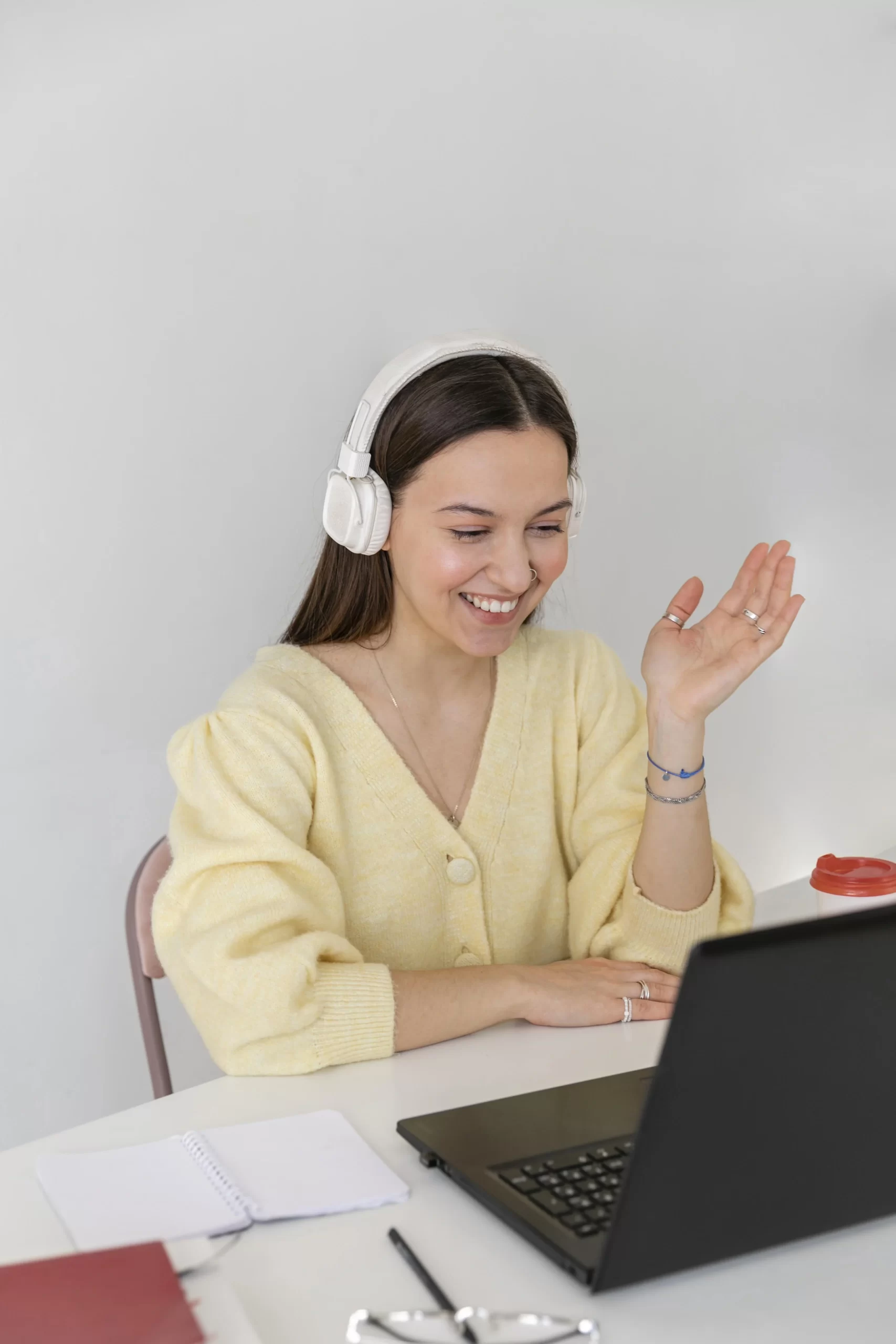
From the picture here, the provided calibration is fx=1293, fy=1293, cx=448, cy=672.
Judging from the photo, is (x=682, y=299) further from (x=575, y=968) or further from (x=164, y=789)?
(x=575, y=968)

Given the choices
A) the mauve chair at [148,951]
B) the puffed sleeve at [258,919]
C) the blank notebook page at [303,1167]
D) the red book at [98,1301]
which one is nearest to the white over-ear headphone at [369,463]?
the puffed sleeve at [258,919]

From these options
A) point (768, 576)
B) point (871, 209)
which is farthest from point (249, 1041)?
point (871, 209)

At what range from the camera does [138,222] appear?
6.38 ft

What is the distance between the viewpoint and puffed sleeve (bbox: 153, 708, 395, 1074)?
1.21 m

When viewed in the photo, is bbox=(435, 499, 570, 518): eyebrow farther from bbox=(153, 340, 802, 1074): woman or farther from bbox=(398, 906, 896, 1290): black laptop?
bbox=(398, 906, 896, 1290): black laptop

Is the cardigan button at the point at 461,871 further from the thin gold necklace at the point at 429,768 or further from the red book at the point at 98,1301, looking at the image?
the red book at the point at 98,1301

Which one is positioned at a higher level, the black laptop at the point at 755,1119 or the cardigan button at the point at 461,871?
the black laptop at the point at 755,1119

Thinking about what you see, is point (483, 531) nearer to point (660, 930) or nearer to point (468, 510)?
point (468, 510)

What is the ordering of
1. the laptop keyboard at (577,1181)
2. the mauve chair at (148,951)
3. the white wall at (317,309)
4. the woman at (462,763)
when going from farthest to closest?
1. the white wall at (317,309)
2. the mauve chair at (148,951)
3. the woman at (462,763)
4. the laptop keyboard at (577,1181)

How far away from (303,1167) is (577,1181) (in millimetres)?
218

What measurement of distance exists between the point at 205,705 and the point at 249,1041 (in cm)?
99

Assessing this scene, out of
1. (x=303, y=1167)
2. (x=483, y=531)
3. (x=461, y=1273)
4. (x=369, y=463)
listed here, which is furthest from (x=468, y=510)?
(x=461, y=1273)

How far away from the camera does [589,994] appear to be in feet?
4.34

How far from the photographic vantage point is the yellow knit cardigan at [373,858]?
4.07 ft
